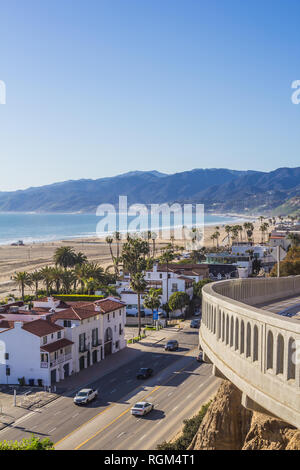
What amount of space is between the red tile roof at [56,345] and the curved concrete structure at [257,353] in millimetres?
24753

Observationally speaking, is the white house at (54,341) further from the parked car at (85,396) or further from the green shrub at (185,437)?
the green shrub at (185,437)

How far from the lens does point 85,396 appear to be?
3609 centimetres

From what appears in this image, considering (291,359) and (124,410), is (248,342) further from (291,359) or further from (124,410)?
(124,410)

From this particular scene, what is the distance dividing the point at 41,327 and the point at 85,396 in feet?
31.7

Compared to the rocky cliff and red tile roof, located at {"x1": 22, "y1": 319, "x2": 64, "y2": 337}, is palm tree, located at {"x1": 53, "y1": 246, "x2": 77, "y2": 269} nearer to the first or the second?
red tile roof, located at {"x1": 22, "y1": 319, "x2": 64, "y2": 337}

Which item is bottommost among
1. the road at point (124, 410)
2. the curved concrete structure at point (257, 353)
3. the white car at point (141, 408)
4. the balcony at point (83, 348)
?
the road at point (124, 410)

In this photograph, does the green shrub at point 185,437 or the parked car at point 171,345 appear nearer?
the green shrub at point 185,437

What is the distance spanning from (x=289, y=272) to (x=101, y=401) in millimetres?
32988

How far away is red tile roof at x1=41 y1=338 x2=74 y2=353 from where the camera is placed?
1663 inches

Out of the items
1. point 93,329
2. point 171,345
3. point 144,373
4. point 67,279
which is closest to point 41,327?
point 93,329

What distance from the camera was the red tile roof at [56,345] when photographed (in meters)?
42.2

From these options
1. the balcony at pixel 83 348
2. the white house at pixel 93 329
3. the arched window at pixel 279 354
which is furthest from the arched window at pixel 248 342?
the balcony at pixel 83 348

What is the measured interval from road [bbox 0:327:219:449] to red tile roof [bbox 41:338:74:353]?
4.18 m

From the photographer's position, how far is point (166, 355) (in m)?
49.4
